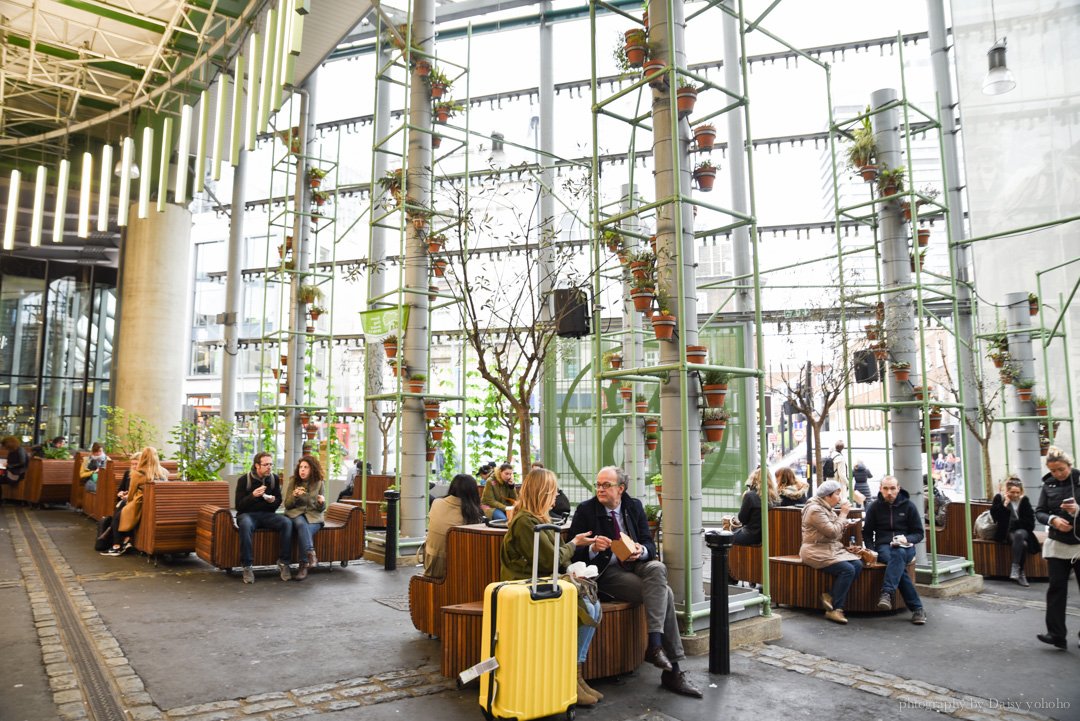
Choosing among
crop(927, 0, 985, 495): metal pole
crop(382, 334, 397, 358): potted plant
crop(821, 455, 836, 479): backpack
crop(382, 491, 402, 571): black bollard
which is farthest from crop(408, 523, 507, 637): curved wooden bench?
crop(927, 0, 985, 495): metal pole

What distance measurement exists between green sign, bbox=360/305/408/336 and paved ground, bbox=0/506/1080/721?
9.70ft

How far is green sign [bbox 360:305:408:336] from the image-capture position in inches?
329

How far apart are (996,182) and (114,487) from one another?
14.3 meters

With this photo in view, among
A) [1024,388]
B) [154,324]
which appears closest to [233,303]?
[154,324]

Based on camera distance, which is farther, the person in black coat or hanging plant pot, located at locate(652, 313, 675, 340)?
the person in black coat

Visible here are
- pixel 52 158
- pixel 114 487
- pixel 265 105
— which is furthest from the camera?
pixel 52 158

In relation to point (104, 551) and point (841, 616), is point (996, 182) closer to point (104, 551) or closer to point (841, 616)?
point (841, 616)

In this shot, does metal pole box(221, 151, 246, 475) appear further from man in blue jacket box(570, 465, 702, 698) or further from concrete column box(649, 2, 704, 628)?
man in blue jacket box(570, 465, 702, 698)

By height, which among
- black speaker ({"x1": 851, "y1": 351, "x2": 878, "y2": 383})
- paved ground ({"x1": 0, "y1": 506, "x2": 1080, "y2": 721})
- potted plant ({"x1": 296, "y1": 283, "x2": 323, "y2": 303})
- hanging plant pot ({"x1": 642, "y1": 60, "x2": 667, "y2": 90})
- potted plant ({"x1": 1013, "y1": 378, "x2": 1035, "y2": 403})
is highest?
hanging plant pot ({"x1": 642, "y1": 60, "x2": 667, "y2": 90})

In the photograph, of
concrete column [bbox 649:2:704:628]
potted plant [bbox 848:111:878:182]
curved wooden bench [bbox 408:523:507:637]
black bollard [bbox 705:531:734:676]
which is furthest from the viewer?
potted plant [bbox 848:111:878:182]

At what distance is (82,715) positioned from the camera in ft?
11.7

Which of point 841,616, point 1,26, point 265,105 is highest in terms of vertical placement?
point 1,26

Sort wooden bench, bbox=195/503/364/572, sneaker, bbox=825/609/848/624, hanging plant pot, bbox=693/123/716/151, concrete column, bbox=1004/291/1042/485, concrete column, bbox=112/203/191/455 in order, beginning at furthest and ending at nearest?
1. concrete column, bbox=112/203/191/455
2. concrete column, bbox=1004/291/1042/485
3. wooden bench, bbox=195/503/364/572
4. sneaker, bbox=825/609/848/624
5. hanging plant pot, bbox=693/123/716/151

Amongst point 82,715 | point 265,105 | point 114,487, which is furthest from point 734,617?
point 114,487
